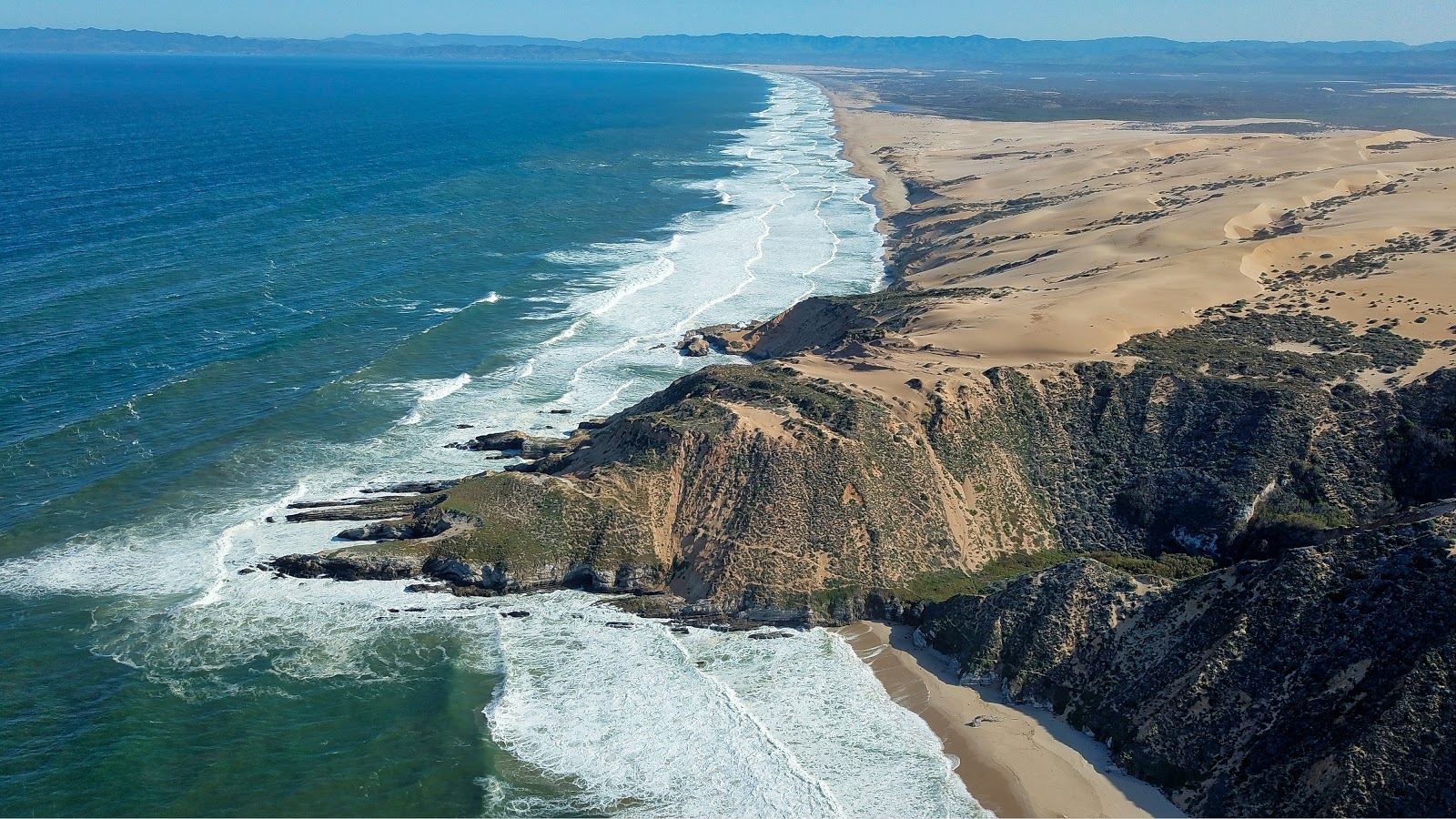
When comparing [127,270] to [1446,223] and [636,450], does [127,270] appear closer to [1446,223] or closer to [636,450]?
[636,450]

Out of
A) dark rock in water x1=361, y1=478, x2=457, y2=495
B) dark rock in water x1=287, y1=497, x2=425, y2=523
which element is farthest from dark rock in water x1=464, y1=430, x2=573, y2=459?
dark rock in water x1=287, y1=497, x2=425, y2=523

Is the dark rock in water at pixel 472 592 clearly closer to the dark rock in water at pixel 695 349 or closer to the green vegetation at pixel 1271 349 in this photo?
the dark rock in water at pixel 695 349

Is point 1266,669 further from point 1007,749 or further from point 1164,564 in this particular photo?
point 1164,564

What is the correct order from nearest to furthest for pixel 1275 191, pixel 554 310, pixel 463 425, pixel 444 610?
pixel 444 610, pixel 463 425, pixel 554 310, pixel 1275 191

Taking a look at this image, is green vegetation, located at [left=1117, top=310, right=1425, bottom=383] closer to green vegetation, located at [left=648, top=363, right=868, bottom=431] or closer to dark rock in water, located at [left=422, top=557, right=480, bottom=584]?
green vegetation, located at [left=648, top=363, right=868, bottom=431]

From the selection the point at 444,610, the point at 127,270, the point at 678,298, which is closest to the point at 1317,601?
the point at 444,610

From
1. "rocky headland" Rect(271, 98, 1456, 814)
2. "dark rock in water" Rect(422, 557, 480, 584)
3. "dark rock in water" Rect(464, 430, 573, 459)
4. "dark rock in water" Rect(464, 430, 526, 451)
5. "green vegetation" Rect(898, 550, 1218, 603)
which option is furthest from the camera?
"dark rock in water" Rect(464, 430, 526, 451)
